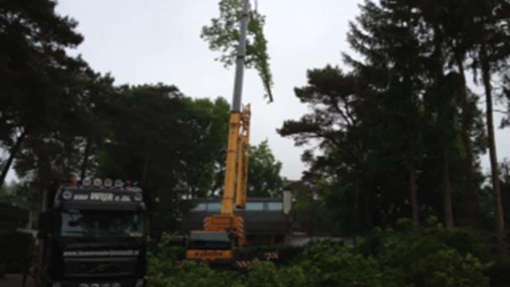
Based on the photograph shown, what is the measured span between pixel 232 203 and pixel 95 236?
7873 mm

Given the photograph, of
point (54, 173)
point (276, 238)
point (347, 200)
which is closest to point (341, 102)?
point (347, 200)

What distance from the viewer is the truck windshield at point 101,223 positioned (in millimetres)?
12703

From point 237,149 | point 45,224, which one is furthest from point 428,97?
point 45,224

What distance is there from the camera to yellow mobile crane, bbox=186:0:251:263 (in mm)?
18938

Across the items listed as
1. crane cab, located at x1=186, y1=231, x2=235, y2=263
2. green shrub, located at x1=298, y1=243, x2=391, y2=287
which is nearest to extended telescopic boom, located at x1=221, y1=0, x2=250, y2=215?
crane cab, located at x1=186, y1=231, x2=235, y2=263

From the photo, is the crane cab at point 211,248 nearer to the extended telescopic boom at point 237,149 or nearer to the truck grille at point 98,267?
the extended telescopic boom at point 237,149

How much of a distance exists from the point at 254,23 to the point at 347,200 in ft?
64.4

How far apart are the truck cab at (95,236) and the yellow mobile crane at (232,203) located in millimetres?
5723

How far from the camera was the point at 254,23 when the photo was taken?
23891 mm

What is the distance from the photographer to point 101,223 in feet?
42.7

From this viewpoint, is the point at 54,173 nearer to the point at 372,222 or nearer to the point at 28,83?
the point at 28,83

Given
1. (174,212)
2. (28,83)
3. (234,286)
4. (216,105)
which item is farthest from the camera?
(216,105)

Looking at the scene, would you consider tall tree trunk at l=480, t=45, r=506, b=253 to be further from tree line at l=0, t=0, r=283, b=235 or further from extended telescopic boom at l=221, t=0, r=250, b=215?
tree line at l=0, t=0, r=283, b=235

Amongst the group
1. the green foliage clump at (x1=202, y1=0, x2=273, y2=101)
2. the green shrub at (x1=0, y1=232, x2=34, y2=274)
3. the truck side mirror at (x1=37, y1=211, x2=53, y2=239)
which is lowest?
the green shrub at (x1=0, y1=232, x2=34, y2=274)
